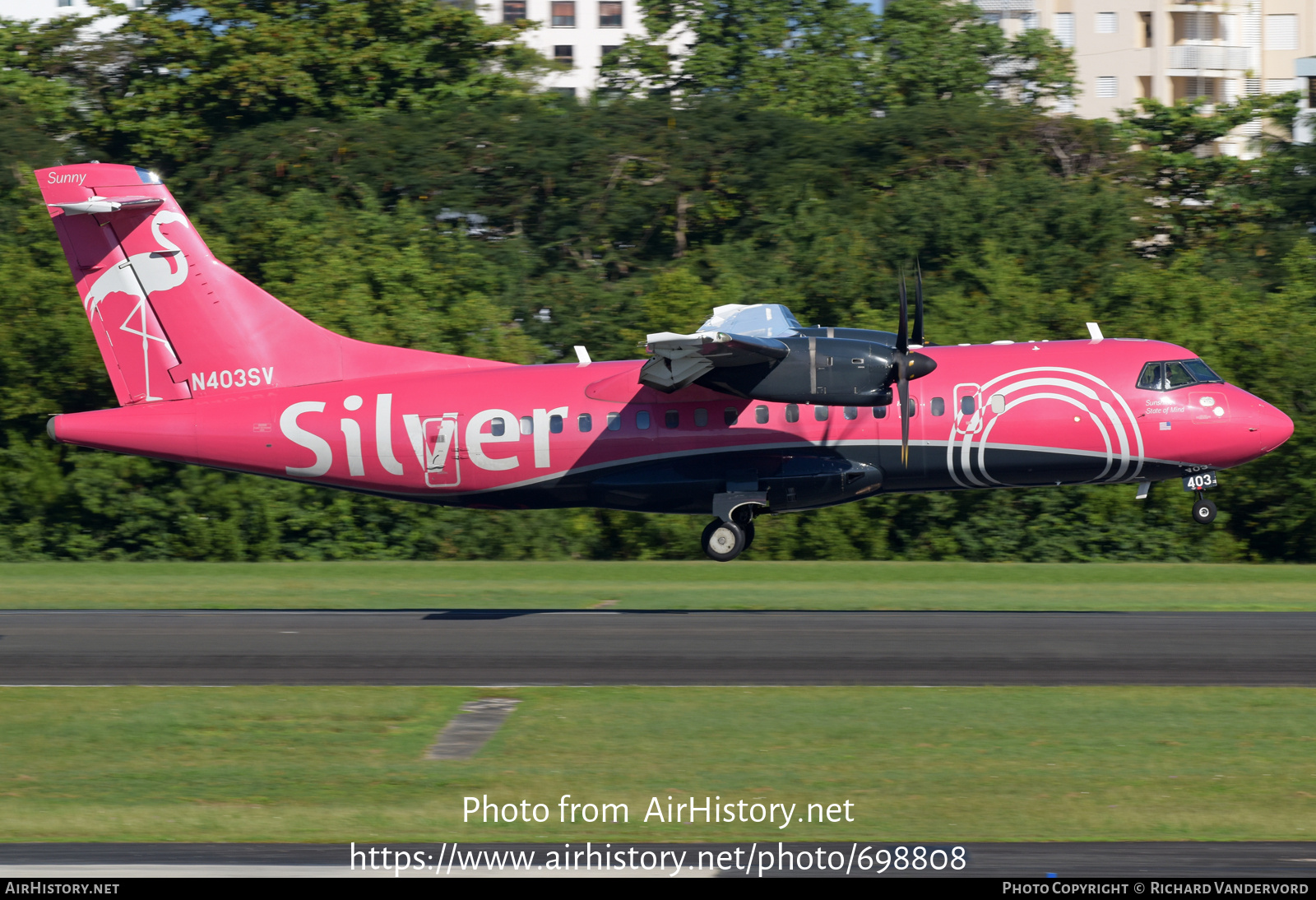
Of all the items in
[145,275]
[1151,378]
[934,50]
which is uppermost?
[934,50]

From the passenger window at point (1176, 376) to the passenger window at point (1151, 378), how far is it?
0.41 feet

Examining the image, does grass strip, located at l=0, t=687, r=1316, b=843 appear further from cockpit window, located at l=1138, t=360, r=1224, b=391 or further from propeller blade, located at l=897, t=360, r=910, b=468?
cockpit window, located at l=1138, t=360, r=1224, b=391

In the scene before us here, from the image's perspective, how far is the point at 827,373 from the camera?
21031 mm

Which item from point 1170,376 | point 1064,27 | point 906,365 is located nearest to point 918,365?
point 906,365

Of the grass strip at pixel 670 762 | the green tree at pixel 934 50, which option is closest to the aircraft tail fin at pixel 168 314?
the grass strip at pixel 670 762

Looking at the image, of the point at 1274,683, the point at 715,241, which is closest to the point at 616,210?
the point at 715,241

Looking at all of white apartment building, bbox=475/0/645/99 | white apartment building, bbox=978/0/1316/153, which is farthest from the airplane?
white apartment building, bbox=475/0/645/99

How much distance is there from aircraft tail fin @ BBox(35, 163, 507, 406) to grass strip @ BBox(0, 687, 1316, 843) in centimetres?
940

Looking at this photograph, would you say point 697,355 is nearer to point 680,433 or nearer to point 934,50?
point 680,433

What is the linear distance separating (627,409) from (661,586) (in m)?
4.77

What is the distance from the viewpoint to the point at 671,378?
70.8 feet

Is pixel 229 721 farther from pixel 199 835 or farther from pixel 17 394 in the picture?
pixel 17 394

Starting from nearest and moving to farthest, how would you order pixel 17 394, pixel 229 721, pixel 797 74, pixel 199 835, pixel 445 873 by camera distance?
pixel 445 873, pixel 199 835, pixel 229 721, pixel 17 394, pixel 797 74
